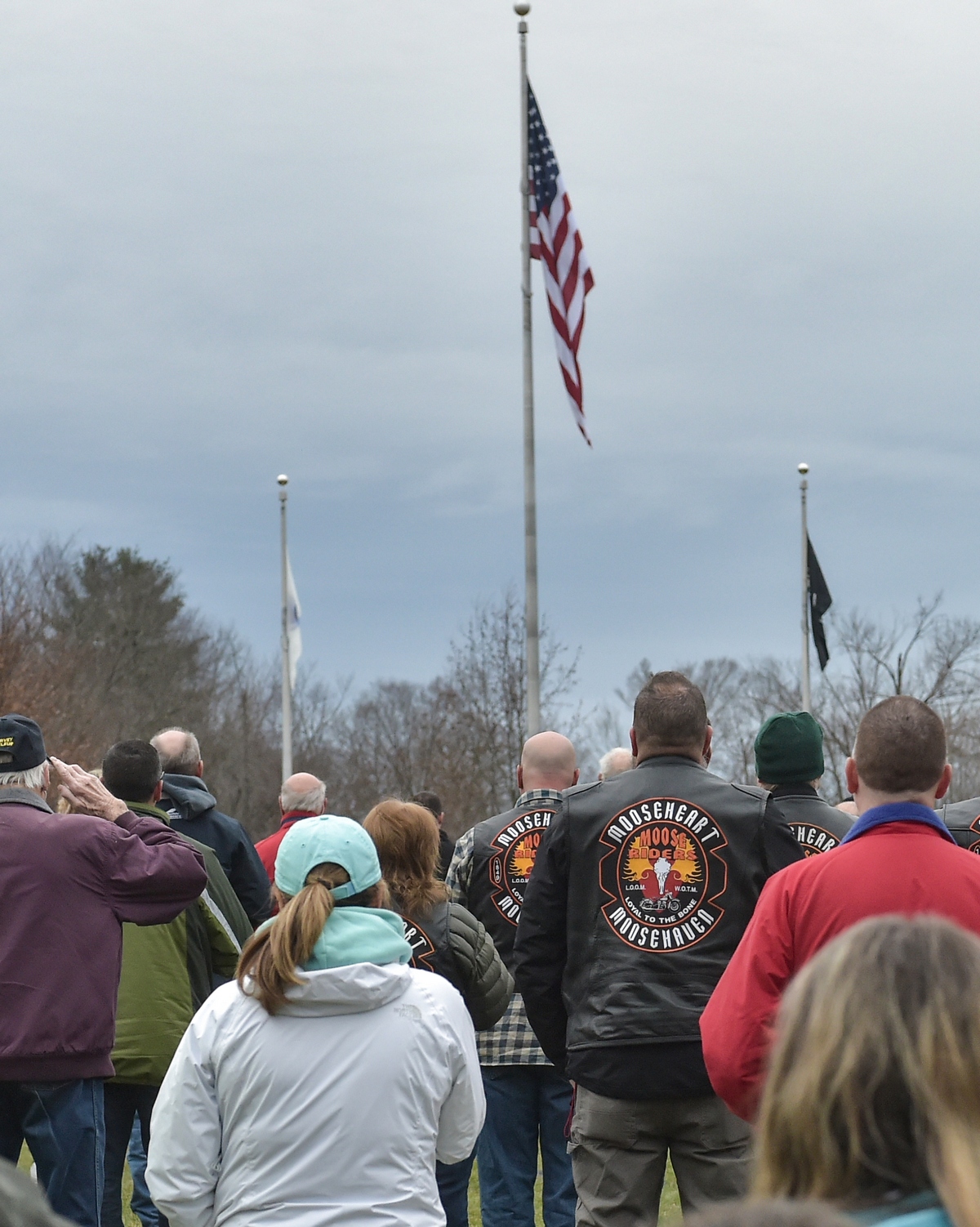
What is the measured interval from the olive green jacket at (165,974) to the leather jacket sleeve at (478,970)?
42.0 inches

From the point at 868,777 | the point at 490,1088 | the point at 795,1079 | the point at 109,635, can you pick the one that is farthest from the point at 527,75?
the point at 109,635

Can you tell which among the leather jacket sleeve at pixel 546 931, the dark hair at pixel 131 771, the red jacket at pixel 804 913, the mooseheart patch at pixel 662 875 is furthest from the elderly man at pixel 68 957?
the red jacket at pixel 804 913

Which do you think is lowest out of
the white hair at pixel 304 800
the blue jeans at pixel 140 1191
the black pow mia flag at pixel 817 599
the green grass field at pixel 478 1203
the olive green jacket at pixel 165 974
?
the green grass field at pixel 478 1203

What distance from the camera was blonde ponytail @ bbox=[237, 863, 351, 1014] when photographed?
349 cm

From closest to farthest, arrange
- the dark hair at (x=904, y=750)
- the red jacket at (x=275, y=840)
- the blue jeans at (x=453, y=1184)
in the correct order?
the dark hair at (x=904, y=750)
the blue jeans at (x=453, y=1184)
the red jacket at (x=275, y=840)

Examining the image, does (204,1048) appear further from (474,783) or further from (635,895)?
(474,783)

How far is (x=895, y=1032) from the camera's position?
1.71m

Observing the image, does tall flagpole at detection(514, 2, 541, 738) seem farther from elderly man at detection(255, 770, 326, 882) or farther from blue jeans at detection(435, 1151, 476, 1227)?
blue jeans at detection(435, 1151, 476, 1227)

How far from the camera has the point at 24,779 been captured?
5.42 m

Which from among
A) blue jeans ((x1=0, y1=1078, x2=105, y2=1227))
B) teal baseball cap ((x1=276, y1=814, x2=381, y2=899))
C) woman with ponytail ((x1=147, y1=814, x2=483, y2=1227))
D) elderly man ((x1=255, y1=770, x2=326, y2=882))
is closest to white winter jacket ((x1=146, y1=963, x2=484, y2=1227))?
woman with ponytail ((x1=147, y1=814, x2=483, y2=1227))

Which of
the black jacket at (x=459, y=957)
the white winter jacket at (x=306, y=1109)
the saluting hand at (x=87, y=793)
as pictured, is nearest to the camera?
the white winter jacket at (x=306, y=1109)

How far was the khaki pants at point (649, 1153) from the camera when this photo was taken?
15.6 feet

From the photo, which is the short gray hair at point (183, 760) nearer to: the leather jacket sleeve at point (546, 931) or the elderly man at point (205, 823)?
the elderly man at point (205, 823)

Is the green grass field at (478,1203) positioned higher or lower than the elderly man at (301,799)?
lower
